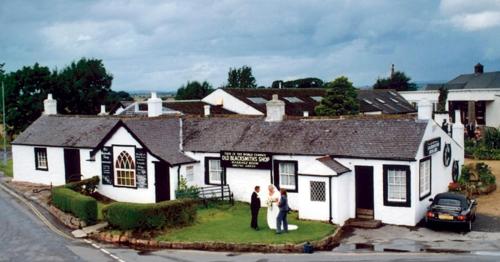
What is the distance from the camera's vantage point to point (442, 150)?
2870cm

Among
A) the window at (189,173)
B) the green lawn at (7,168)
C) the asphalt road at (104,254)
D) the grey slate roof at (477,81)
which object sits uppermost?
the grey slate roof at (477,81)

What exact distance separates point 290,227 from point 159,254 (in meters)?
5.61

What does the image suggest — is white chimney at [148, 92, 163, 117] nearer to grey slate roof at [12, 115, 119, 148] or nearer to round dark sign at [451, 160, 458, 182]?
grey slate roof at [12, 115, 119, 148]

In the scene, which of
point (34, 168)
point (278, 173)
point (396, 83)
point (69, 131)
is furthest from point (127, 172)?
point (396, 83)

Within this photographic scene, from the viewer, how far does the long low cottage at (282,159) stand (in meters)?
25.5

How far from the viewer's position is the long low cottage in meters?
25.5

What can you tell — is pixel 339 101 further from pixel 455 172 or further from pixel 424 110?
pixel 424 110

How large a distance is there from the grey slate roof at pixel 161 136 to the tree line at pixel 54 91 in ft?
99.6

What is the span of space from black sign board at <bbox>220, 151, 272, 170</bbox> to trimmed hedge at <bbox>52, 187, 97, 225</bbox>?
707cm

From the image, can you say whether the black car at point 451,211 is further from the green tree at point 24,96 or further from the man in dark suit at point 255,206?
the green tree at point 24,96

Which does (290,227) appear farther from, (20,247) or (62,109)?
(62,109)

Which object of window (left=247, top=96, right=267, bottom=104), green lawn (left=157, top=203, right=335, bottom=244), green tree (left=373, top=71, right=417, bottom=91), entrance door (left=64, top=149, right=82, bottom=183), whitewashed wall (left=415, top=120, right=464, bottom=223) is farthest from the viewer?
green tree (left=373, top=71, right=417, bottom=91)

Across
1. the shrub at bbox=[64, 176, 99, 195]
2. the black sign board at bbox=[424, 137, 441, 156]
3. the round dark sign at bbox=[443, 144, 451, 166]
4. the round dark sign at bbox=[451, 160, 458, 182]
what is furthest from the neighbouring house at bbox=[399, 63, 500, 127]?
the shrub at bbox=[64, 176, 99, 195]

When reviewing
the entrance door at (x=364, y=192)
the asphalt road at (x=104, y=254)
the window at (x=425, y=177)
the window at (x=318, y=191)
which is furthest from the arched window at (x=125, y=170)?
the window at (x=425, y=177)
